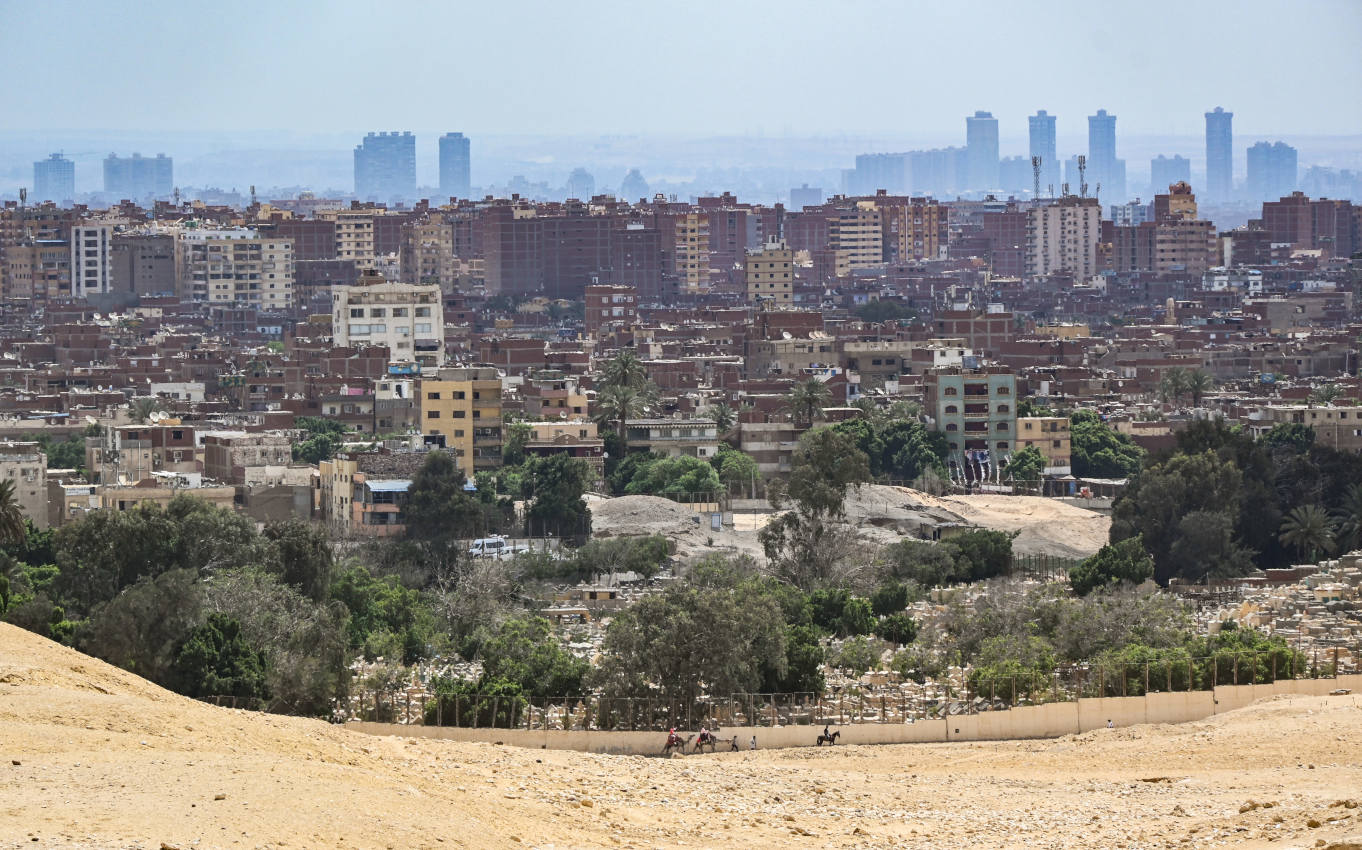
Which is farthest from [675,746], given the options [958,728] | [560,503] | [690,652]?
[560,503]

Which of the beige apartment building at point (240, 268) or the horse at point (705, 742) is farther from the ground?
the beige apartment building at point (240, 268)

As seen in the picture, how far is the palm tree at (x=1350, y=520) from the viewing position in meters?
58.0

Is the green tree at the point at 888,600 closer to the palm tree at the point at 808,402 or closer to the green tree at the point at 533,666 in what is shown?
the green tree at the point at 533,666

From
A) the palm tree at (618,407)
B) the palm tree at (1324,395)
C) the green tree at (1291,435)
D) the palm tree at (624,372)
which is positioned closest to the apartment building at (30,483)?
the palm tree at (618,407)

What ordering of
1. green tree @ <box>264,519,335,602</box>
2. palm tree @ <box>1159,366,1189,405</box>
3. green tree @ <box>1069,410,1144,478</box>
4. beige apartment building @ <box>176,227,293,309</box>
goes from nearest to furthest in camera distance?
green tree @ <box>264,519,335,602</box>, green tree @ <box>1069,410,1144,478</box>, palm tree @ <box>1159,366,1189,405</box>, beige apartment building @ <box>176,227,293,309</box>

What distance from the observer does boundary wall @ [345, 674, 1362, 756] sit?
3347 cm

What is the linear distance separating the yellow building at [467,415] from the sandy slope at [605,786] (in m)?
39.2

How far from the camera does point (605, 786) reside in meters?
26.9

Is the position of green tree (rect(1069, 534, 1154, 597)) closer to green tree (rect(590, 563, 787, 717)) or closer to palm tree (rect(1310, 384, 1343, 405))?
green tree (rect(590, 563, 787, 717))

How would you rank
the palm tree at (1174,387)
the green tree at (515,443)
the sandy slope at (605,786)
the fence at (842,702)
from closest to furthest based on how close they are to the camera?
the sandy slope at (605,786), the fence at (842,702), the green tree at (515,443), the palm tree at (1174,387)

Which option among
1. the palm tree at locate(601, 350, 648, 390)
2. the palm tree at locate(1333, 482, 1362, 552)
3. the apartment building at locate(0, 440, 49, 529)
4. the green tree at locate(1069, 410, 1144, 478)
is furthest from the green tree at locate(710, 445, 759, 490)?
the apartment building at locate(0, 440, 49, 529)

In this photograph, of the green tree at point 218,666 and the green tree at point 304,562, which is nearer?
the green tree at point 218,666

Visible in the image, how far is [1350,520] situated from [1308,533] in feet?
5.17

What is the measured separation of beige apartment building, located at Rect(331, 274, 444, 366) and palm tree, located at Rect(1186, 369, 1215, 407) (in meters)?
29.9
